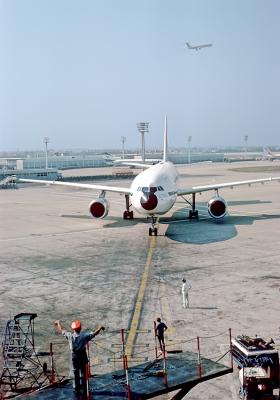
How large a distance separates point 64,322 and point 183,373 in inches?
357

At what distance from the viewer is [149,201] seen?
34812 mm

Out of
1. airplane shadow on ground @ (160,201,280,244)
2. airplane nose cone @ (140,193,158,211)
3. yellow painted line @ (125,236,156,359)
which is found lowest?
yellow painted line @ (125,236,156,359)

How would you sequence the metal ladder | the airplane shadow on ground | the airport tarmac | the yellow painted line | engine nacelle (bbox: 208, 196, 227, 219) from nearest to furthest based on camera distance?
the metal ladder < the yellow painted line < the airport tarmac < the airplane shadow on ground < engine nacelle (bbox: 208, 196, 227, 219)

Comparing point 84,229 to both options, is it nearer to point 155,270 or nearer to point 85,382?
point 155,270

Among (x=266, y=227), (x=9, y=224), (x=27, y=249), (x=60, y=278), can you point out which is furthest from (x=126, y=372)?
(x=9, y=224)

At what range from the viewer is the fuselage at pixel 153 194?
3512 centimetres

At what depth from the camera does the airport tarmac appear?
16844 mm

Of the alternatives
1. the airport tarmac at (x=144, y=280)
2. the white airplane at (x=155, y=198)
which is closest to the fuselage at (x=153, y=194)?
the white airplane at (x=155, y=198)

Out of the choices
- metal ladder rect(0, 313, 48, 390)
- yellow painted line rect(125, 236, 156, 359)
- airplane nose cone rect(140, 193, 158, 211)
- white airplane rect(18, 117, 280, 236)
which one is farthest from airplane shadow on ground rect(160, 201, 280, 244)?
metal ladder rect(0, 313, 48, 390)

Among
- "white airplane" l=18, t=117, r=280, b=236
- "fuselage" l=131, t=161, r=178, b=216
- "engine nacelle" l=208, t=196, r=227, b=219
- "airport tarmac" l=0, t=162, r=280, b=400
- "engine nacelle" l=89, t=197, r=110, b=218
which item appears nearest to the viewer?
"airport tarmac" l=0, t=162, r=280, b=400

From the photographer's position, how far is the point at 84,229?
135ft

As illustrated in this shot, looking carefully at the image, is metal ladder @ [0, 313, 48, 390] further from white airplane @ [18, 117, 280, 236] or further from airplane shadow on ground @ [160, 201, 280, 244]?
white airplane @ [18, 117, 280, 236]

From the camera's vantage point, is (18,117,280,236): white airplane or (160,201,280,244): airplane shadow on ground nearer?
(18,117,280,236): white airplane

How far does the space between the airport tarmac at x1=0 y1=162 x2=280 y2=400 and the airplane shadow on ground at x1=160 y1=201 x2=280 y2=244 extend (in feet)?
0.26
